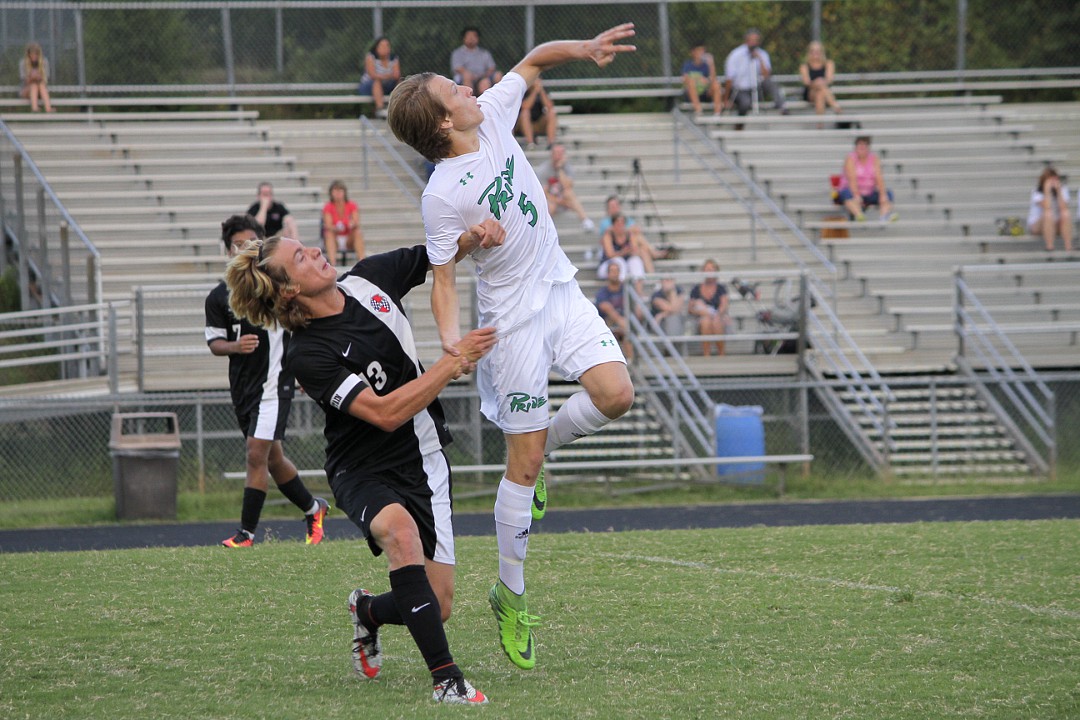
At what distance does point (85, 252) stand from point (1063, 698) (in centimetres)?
1364

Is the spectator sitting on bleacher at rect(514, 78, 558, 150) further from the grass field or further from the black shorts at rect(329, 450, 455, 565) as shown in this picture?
the black shorts at rect(329, 450, 455, 565)

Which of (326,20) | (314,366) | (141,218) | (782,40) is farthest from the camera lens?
(782,40)

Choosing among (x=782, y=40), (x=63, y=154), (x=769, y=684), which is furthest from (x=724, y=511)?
(x=782, y=40)

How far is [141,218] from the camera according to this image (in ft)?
58.0

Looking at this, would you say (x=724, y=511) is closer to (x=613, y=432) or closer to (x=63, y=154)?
(x=613, y=432)

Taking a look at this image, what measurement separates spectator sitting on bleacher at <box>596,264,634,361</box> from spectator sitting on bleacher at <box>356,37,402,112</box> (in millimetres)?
6840

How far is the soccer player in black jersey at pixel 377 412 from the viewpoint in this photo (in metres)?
4.65

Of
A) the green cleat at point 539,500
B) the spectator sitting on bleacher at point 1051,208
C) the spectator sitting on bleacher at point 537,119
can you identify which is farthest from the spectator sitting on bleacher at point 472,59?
the green cleat at point 539,500

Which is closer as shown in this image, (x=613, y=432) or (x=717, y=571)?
(x=717, y=571)

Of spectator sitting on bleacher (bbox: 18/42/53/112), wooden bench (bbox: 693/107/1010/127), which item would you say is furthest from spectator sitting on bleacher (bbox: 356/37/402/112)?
wooden bench (bbox: 693/107/1010/127)

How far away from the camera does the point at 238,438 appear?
13078 mm

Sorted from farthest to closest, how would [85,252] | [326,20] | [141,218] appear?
[326,20], [141,218], [85,252]

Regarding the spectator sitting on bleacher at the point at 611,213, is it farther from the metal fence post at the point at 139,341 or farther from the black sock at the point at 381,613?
the black sock at the point at 381,613

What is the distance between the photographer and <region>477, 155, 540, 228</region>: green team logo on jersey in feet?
18.0
